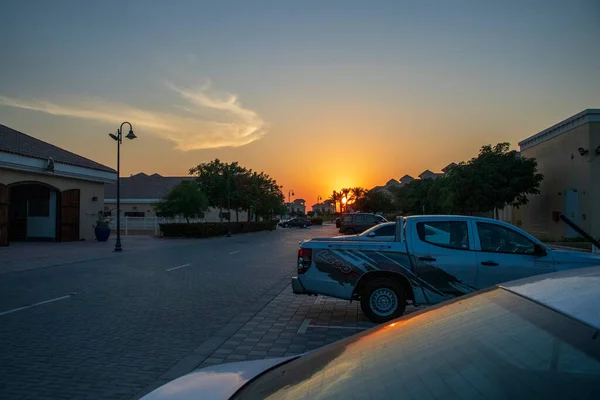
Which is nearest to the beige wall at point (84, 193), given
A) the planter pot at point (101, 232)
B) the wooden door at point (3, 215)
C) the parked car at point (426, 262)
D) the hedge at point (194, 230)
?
the planter pot at point (101, 232)

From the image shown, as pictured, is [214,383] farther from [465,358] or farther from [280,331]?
[280,331]

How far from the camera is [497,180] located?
33875 mm

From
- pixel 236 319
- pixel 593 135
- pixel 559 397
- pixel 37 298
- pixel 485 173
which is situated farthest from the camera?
pixel 485 173

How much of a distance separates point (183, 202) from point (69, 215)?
1127 cm

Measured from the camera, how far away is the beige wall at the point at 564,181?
28.2 meters

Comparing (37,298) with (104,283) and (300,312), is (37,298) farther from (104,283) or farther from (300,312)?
(300,312)

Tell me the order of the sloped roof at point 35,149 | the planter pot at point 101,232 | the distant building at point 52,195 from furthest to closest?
the planter pot at point 101,232 < the distant building at point 52,195 < the sloped roof at point 35,149

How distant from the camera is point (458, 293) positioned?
8086mm

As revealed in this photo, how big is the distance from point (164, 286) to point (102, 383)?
749 centimetres

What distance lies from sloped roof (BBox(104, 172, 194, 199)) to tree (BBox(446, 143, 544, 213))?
3518cm

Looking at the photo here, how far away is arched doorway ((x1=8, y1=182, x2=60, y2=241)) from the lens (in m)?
32.0

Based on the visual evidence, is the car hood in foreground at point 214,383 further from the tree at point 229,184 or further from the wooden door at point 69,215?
the tree at point 229,184

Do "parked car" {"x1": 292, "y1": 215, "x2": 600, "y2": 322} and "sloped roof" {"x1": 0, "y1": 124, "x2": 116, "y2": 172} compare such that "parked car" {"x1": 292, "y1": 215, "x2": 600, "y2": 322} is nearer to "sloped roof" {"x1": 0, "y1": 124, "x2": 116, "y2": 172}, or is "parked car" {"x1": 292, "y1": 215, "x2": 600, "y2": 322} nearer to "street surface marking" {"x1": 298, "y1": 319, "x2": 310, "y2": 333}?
"street surface marking" {"x1": 298, "y1": 319, "x2": 310, "y2": 333}

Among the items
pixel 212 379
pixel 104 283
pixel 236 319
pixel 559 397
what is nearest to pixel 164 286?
pixel 104 283
